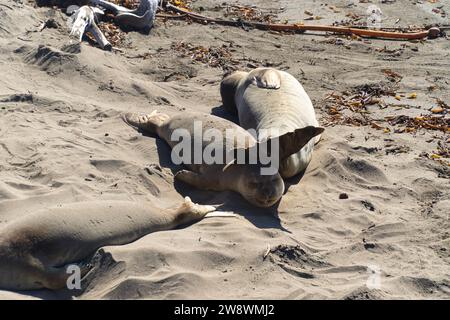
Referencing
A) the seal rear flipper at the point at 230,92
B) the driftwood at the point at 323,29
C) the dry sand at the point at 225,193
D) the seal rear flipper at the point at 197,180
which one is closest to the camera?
the dry sand at the point at 225,193

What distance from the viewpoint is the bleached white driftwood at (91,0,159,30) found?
34.0ft

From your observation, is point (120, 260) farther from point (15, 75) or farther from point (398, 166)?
point (15, 75)

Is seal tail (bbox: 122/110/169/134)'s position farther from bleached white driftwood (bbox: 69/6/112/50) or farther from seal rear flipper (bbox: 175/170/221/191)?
bleached white driftwood (bbox: 69/6/112/50)

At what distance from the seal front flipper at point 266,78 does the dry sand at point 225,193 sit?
68 cm

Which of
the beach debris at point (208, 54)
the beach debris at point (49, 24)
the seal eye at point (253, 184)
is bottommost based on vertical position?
the seal eye at point (253, 184)

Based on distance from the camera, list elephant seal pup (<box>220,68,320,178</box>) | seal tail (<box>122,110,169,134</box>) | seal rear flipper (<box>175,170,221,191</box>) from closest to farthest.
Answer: seal rear flipper (<box>175,170,221,191</box>)
elephant seal pup (<box>220,68,320,178</box>)
seal tail (<box>122,110,169,134</box>)

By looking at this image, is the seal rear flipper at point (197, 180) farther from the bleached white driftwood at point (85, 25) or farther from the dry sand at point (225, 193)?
the bleached white driftwood at point (85, 25)

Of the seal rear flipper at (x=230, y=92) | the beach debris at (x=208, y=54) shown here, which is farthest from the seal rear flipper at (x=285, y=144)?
the beach debris at (x=208, y=54)

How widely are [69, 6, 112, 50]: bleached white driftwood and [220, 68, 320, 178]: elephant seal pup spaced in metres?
2.07

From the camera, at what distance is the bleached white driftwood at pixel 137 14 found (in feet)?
34.0

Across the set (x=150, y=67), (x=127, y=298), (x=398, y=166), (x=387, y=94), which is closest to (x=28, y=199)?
(x=127, y=298)

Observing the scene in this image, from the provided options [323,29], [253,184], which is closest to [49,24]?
[323,29]

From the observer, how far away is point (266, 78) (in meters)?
7.70

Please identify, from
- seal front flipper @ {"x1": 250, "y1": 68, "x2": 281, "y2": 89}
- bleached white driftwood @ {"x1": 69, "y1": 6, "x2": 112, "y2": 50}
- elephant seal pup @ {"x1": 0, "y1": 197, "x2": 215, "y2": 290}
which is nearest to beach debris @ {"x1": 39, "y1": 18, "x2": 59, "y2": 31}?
bleached white driftwood @ {"x1": 69, "y1": 6, "x2": 112, "y2": 50}
